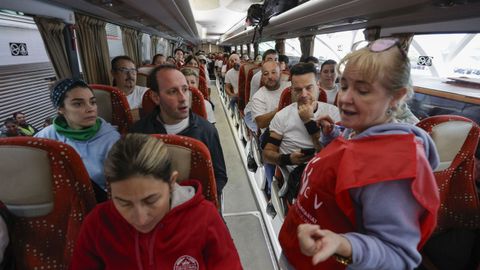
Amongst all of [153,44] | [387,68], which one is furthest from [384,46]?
[153,44]

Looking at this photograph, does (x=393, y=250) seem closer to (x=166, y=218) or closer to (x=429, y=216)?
(x=429, y=216)

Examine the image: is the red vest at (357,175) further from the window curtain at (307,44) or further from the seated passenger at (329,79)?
the window curtain at (307,44)

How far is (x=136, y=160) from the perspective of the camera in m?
0.94

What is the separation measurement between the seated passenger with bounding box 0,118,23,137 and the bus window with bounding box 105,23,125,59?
3646 millimetres

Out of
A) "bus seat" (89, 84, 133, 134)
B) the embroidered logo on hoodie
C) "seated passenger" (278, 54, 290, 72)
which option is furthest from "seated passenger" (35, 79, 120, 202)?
"seated passenger" (278, 54, 290, 72)

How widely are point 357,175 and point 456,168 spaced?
1.37 m

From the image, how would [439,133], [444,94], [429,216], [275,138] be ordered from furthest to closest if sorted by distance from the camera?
[444,94] → [275,138] → [439,133] → [429,216]

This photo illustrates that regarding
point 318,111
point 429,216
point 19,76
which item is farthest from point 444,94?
point 19,76

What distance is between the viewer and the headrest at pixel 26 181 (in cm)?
117

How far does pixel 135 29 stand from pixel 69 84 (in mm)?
5667

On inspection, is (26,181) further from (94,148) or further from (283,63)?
(283,63)

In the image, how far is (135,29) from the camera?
6.79 meters

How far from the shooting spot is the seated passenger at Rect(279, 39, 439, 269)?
68cm

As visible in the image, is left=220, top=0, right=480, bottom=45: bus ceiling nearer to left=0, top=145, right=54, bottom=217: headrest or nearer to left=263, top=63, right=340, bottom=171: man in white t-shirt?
left=263, top=63, right=340, bottom=171: man in white t-shirt
